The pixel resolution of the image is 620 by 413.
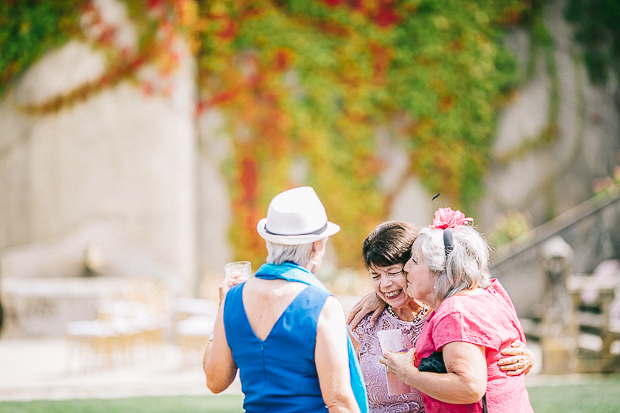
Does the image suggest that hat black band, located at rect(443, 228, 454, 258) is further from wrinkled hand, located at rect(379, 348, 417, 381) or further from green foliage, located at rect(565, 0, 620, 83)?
green foliage, located at rect(565, 0, 620, 83)

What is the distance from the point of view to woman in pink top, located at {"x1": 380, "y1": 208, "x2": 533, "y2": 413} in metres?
2.00

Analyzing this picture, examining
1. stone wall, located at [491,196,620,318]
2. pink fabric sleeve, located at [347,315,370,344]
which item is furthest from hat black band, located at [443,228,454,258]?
stone wall, located at [491,196,620,318]

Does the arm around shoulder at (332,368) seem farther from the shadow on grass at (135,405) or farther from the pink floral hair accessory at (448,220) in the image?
the shadow on grass at (135,405)

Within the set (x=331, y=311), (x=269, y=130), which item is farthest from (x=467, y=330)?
(x=269, y=130)

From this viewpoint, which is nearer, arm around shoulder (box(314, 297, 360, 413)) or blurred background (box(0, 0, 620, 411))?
arm around shoulder (box(314, 297, 360, 413))

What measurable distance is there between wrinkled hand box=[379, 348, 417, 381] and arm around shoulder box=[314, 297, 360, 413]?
0.23 m

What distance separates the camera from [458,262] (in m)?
2.17

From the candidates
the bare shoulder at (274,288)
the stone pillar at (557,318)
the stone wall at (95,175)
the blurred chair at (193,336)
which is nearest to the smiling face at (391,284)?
the bare shoulder at (274,288)

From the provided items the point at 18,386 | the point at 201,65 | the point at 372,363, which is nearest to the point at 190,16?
the point at 201,65

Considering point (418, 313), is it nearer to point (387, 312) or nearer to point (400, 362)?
point (387, 312)

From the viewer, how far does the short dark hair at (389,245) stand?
249cm

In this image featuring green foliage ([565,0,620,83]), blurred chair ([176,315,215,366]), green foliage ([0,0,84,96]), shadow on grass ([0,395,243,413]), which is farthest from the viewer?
green foliage ([565,0,620,83])

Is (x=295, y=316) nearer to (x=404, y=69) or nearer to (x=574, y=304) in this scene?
(x=574, y=304)

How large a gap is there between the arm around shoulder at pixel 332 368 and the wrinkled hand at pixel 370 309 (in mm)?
563
